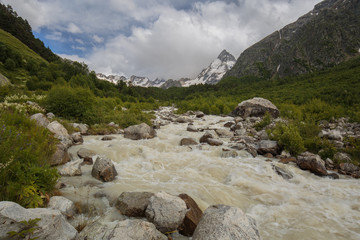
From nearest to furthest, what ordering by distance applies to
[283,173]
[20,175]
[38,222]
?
[38,222] → [20,175] → [283,173]

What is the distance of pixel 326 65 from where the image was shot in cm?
8744

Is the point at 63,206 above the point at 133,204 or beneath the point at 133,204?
above

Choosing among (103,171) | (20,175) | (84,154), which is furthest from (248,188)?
(84,154)

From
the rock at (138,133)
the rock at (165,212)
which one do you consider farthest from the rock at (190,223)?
the rock at (138,133)

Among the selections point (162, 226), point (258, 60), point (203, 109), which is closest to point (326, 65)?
point (258, 60)

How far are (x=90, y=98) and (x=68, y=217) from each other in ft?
39.5

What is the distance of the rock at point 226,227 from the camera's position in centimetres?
268

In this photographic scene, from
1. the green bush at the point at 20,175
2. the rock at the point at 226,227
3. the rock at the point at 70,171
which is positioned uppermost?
the green bush at the point at 20,175

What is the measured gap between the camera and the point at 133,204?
12.1 feet

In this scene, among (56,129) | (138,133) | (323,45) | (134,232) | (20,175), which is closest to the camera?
(134,232)

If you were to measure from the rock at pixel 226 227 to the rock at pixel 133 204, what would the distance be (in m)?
1.30

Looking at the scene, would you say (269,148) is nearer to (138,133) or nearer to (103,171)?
(103,171)

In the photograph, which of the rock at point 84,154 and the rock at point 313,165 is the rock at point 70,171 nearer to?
the rock at point 84,154

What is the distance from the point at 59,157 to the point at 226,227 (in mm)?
5868
